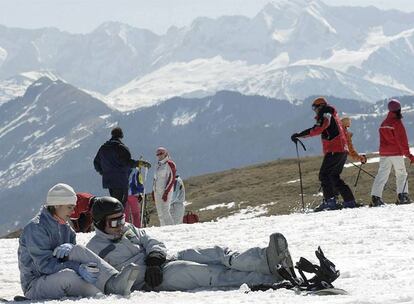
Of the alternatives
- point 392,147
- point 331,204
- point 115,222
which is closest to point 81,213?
point 115,222

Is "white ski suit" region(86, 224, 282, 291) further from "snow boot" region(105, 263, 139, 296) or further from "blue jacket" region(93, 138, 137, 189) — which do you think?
"blue jacket" region(93, 138, 137, 189)

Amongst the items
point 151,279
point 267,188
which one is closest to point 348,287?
point 151,279

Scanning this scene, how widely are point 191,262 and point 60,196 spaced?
182 cm

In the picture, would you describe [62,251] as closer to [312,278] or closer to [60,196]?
[60,196]

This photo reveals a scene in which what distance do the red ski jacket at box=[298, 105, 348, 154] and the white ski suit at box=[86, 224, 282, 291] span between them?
867 centimetres

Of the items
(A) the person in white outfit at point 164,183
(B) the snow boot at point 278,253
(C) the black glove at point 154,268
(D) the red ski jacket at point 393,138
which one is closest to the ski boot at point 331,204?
(D) the red ski jacket at point 393,138

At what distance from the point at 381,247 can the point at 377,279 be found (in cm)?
267

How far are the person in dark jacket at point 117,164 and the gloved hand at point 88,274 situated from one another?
968cm

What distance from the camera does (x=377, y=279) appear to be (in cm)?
930

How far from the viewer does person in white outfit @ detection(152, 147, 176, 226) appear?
2067 cm

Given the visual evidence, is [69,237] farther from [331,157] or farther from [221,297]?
[331,157]

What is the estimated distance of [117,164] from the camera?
19109 millimetres

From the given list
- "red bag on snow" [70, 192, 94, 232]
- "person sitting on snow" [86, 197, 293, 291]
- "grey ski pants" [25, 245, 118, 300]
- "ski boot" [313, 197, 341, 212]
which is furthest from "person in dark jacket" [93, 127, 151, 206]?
"grey ski pants" [25, 245, 118, 300]

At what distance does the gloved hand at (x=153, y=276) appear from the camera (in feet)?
31.7
